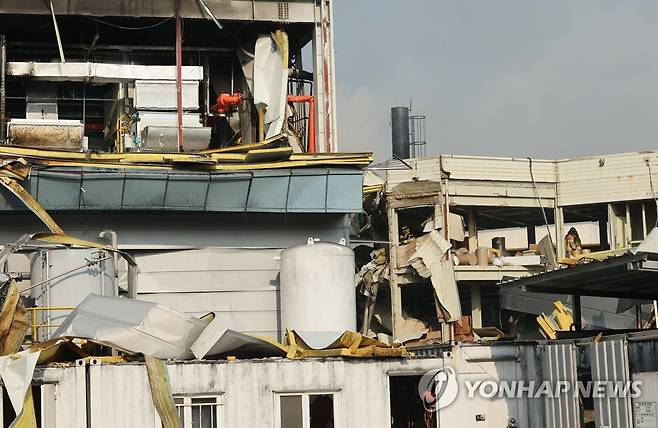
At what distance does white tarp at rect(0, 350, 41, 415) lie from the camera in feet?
88.6

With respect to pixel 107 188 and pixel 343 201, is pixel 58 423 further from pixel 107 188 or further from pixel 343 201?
pixel 343 201

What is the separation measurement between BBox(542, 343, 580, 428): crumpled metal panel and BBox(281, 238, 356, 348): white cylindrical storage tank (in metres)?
12.3

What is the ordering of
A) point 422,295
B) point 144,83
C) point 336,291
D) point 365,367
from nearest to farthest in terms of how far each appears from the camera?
point 365,367 < point 336,291 < point 144,83 < point 422,295

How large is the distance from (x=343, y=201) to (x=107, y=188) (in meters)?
8.60

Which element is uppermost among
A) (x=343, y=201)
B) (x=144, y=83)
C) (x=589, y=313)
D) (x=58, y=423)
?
(x=144, y=83)

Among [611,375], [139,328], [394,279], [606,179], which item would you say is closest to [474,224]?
[394,279]

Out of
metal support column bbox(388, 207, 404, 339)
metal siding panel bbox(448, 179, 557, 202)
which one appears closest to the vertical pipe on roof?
metal support column bbox(388, 207, 404, 339)

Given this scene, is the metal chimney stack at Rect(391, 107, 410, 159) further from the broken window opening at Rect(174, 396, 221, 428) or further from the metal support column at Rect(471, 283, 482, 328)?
the broken window opening at Rect(174, 396, 221, 428)

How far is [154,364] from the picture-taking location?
27797mm

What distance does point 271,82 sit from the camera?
1889 inches

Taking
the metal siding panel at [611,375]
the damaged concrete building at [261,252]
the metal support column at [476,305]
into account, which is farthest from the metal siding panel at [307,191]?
the metal siding panel at [611,375]

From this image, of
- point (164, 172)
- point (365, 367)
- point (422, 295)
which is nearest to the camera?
point (365, 367)

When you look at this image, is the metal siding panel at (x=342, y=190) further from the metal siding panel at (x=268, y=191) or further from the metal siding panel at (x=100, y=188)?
the metal siding panel at (x=100, y=188)

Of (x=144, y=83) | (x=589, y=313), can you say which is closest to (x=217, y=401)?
(x=144, y=83)
